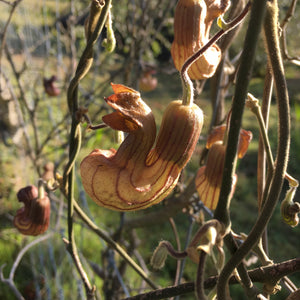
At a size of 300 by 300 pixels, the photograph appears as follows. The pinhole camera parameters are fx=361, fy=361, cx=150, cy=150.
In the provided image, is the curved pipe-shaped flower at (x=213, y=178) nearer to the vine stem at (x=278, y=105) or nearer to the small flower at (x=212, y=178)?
the small flower at (x=212, y=178)

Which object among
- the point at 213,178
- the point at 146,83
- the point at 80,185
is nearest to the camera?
the point at 213,178

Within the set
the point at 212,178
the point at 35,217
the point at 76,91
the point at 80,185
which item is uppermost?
the point at 76,91

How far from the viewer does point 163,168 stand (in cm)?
40

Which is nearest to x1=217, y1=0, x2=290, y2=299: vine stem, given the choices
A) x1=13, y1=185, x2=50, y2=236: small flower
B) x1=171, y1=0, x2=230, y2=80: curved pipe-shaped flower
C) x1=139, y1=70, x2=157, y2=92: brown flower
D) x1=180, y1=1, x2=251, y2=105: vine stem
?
x1=180, y1=1, x2=251, y2=105: vine stem

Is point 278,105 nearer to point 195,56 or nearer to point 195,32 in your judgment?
point 195,56

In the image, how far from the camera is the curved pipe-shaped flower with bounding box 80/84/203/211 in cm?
38

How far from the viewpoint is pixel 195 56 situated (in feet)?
1.12

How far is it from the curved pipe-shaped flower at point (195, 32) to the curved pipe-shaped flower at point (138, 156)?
12 centimetres

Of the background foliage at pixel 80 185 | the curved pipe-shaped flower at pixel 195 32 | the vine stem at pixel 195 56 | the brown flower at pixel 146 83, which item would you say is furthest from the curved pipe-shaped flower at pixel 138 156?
the brown flower at pixel 146 83

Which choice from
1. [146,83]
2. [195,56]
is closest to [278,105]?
[195,56]

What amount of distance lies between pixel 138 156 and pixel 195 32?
205 mm

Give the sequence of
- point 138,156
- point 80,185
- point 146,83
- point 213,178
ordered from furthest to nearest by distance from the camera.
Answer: point 146,83
point 80,185
point 213,178
point 138,156

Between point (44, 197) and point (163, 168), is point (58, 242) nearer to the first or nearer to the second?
point (44, 197)

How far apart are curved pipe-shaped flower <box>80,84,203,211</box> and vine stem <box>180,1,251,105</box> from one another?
1 centimetres
